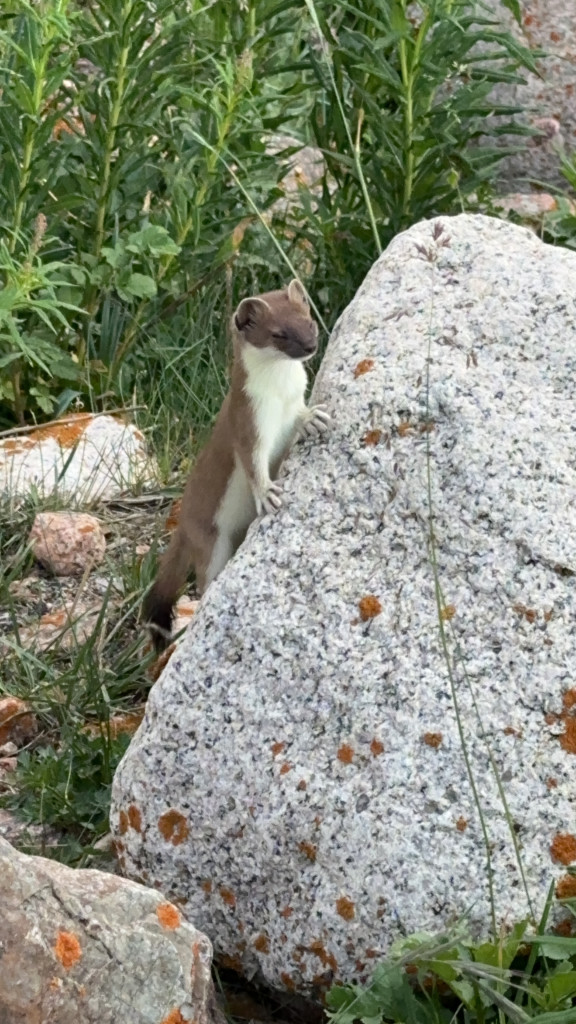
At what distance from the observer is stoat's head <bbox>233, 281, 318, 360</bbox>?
401 centimetres

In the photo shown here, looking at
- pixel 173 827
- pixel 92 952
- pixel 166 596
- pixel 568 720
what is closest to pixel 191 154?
pixel 166 596

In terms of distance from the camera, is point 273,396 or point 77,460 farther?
point 77,460

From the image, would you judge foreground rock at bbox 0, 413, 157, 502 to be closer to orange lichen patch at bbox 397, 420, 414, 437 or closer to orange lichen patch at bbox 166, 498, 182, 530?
orange lichen patch at bbox 166, 498, 182, 530

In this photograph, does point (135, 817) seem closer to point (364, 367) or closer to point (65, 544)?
point (364, 367)

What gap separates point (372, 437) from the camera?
3.37 meters

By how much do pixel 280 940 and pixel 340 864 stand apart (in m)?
0.22

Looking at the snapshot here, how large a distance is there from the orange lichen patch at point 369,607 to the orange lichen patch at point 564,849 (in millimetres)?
627

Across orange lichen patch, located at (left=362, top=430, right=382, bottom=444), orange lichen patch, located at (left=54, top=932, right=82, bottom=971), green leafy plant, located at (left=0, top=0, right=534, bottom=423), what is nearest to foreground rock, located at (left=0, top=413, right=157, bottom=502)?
green leafy plant, located at (left=0, top=0, right=534, bottom=423)

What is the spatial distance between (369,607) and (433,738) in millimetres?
346

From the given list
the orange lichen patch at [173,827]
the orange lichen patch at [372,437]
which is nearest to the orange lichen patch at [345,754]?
the orange lichen patch at [173,827]

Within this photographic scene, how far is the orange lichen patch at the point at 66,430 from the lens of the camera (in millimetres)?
5684

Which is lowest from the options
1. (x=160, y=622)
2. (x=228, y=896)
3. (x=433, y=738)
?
(x=160, y=622)

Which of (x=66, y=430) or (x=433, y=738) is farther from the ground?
(x=433, y=738)

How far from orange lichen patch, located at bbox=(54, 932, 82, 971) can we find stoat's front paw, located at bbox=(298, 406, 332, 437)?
4.60ft
